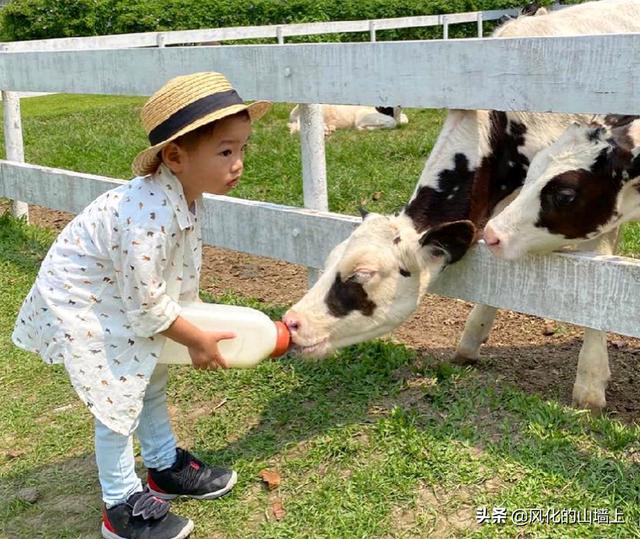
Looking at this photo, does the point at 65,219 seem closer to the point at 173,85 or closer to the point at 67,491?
the point at 67,491

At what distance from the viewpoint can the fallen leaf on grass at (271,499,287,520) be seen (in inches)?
128

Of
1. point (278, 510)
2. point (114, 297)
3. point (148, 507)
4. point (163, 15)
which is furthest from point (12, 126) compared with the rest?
point (163, 15)

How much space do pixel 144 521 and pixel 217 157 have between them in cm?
133

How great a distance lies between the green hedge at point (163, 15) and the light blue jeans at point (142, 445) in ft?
71.8

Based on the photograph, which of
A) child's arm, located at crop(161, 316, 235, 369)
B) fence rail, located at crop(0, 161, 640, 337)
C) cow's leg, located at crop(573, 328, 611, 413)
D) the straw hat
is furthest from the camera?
cow's leg, located at crop(573, 328, 611, 413)

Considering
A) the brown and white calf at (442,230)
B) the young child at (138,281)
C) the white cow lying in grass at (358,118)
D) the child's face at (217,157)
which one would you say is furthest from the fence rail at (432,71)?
the white cow lying in grass at (358,118)

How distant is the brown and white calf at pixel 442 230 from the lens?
371cm

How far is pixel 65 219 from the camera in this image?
7789mm

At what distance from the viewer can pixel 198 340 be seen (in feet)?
9.95

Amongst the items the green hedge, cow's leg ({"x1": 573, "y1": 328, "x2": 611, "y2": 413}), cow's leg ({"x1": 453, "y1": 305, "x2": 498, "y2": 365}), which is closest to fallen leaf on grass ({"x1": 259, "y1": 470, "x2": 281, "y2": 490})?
cow's leg ({"x1": 453, "y1": 305, "x2": 498, "y2": 365})

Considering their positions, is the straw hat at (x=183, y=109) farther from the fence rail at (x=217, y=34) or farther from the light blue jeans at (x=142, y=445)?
the fence rail at (x=217, y=34)

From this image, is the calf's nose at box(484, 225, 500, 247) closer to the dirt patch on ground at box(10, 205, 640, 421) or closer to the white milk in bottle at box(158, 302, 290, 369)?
the dirt patch on ground at box(10, 205, 640, 421)

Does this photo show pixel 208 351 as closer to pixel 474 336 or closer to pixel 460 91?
pixel 460 91

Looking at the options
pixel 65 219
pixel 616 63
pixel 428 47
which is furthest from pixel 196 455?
pixel 65 219
